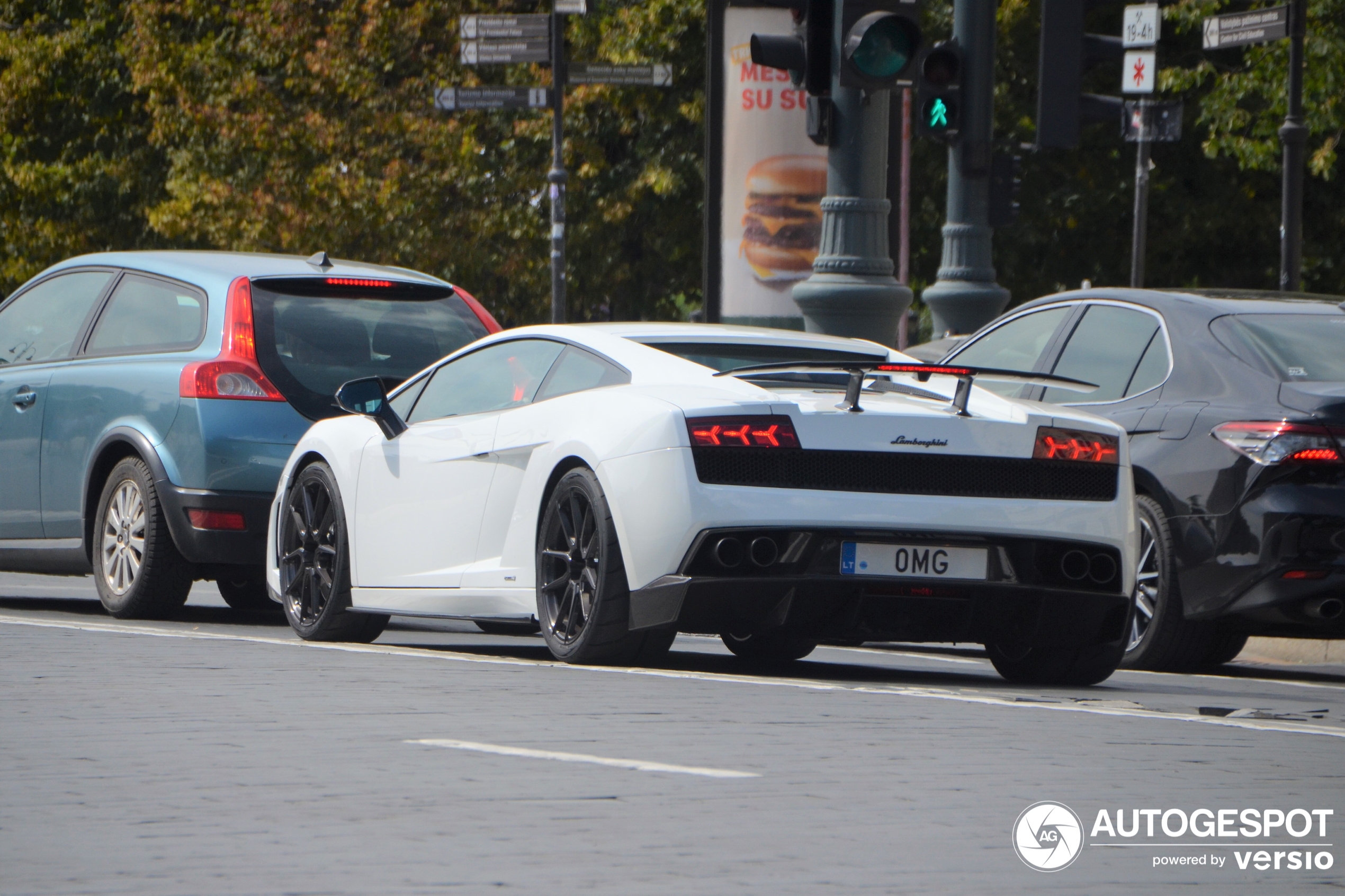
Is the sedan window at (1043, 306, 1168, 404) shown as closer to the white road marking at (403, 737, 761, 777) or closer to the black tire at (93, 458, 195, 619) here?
the black tire at (93, 458, 195, 619)

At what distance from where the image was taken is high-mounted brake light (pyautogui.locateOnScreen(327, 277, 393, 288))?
10898mm

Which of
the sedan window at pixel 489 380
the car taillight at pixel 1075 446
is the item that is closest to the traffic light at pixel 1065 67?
the sedan window at pixel 489 380

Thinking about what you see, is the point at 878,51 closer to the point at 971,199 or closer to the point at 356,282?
the point at 971,199

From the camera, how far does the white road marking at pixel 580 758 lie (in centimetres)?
559

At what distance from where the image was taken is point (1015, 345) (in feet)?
34.7

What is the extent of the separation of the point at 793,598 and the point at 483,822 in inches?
111

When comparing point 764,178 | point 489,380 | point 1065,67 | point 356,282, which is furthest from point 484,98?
point 489,380

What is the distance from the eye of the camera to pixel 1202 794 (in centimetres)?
541

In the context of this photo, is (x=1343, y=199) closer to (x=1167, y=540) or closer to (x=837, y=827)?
(x=1167, y=540)

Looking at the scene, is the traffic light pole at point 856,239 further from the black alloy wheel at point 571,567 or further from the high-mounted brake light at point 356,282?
the black alloy wheel at point 571,567

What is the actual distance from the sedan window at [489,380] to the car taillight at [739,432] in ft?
4.24

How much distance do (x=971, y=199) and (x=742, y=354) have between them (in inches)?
199

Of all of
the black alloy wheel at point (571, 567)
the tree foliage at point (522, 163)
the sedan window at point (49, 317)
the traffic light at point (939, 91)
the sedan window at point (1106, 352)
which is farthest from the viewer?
the tree foliage at point (522, 163)

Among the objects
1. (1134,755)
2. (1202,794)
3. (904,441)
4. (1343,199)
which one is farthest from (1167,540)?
(1343,199)
